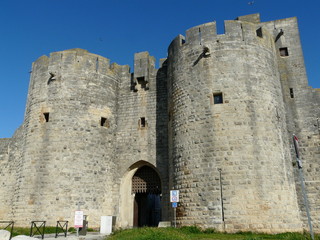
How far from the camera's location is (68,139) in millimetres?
13938

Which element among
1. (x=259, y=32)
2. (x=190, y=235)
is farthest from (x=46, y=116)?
(x=259, y=32)

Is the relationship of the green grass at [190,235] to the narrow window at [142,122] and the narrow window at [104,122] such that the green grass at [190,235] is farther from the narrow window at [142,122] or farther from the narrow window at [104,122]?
the narrow window at [104,122]

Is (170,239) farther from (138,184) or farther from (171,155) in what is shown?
(138,184)

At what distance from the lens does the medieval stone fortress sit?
11.2 meters

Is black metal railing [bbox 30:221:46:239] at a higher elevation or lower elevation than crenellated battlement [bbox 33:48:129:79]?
lower

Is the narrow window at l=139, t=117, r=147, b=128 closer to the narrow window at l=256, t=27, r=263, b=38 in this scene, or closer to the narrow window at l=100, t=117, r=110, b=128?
the narrow window at l=100, t=117, r=110, b=128

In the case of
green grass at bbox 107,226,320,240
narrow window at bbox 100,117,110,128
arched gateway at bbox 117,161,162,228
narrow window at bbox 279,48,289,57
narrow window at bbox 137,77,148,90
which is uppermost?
narrow window at bbox 279,48,289,57

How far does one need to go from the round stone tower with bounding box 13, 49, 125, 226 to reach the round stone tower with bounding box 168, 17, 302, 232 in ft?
11.2

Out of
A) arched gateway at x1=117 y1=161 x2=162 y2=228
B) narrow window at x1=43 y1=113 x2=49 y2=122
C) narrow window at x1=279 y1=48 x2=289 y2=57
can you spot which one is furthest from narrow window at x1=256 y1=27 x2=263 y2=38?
narrow window at x1=43 y1=113 x2=49 y2=122

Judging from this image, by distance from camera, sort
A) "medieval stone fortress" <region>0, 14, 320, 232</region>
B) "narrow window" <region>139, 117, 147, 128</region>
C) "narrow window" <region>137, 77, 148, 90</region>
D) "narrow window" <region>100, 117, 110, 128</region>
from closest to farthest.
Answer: "medieval stone fortress" <region>0, 14, 320, 232</region>, "narrow window" <region>100, 117, 110, 128</region>, "narrow window" <region>139, 117, 147, 128</region>, "narrow window" <region>137, 77, 148, 90</region>

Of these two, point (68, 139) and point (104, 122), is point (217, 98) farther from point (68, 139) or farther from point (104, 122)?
point (68, 139)

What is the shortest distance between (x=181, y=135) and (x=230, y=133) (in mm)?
2025

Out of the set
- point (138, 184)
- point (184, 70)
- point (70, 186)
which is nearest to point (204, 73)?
point (184, 70)

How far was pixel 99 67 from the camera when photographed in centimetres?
1561
